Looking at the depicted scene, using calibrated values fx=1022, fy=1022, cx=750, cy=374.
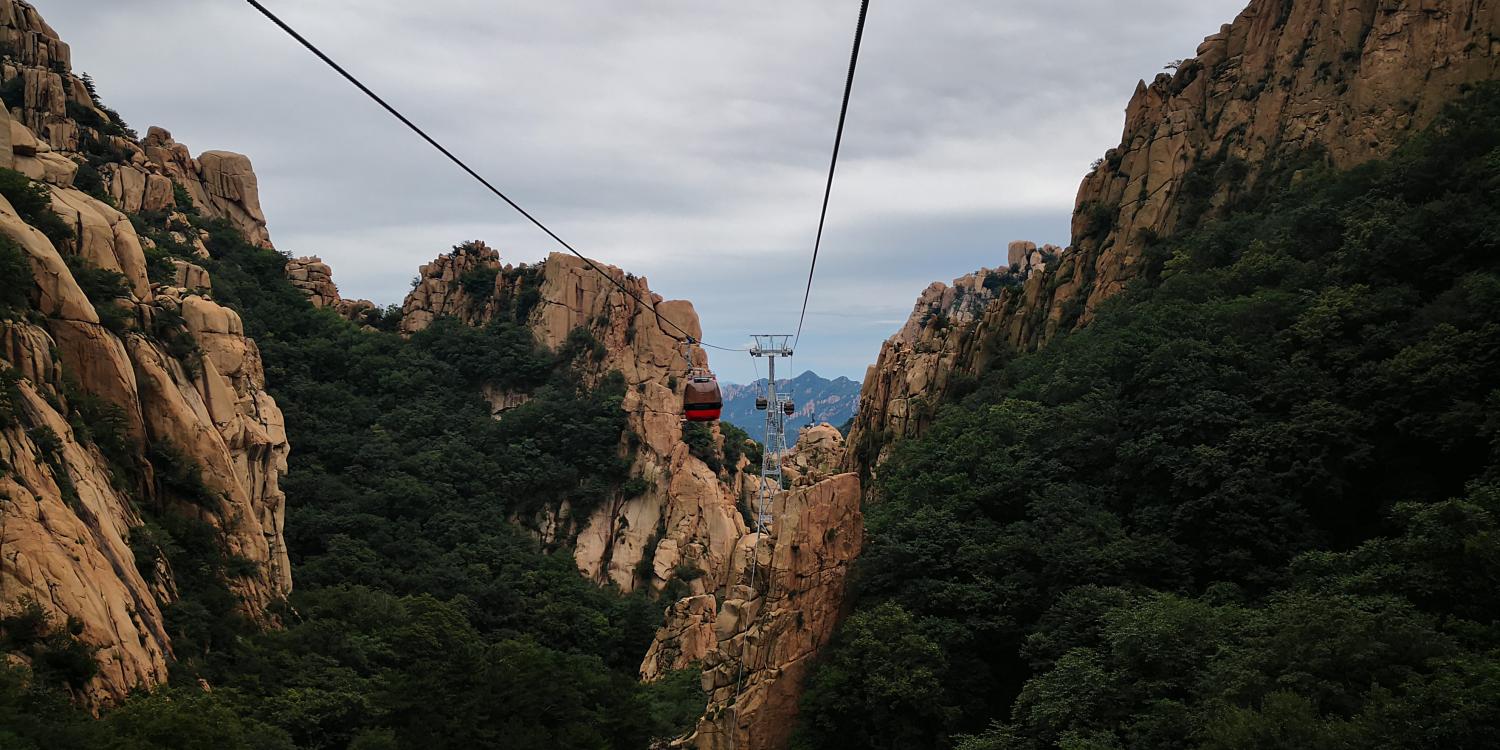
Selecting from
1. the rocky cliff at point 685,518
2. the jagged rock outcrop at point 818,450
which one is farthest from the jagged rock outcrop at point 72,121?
the jagged rock outcrop at point 818,450

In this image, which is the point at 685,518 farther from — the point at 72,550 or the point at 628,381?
the point at 72,550

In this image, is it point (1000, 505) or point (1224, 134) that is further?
point (1224, 134)

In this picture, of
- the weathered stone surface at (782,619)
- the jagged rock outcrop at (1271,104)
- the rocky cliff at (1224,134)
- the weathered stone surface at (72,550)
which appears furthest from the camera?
the rocky cliff at (1224,134)

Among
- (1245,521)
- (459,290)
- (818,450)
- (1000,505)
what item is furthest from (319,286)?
(1245,521)

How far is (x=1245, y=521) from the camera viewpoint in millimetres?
25047

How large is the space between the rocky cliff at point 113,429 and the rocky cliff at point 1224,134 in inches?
1094

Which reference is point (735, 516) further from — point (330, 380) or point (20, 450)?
point (20, 450)

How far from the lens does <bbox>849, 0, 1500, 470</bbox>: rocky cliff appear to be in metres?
37.2

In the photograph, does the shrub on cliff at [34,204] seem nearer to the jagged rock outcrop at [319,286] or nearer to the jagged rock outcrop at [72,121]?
the jagged rock outcrop at [72,121]

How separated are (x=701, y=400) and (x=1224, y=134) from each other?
2817 cm

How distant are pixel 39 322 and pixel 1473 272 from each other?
3885 centimetres

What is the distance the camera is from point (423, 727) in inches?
1174

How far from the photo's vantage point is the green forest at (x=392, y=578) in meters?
28.0

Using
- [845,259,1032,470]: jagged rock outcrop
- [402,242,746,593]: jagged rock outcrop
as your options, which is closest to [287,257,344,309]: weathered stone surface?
[402,242,746,593]: jagged rock outcrop
